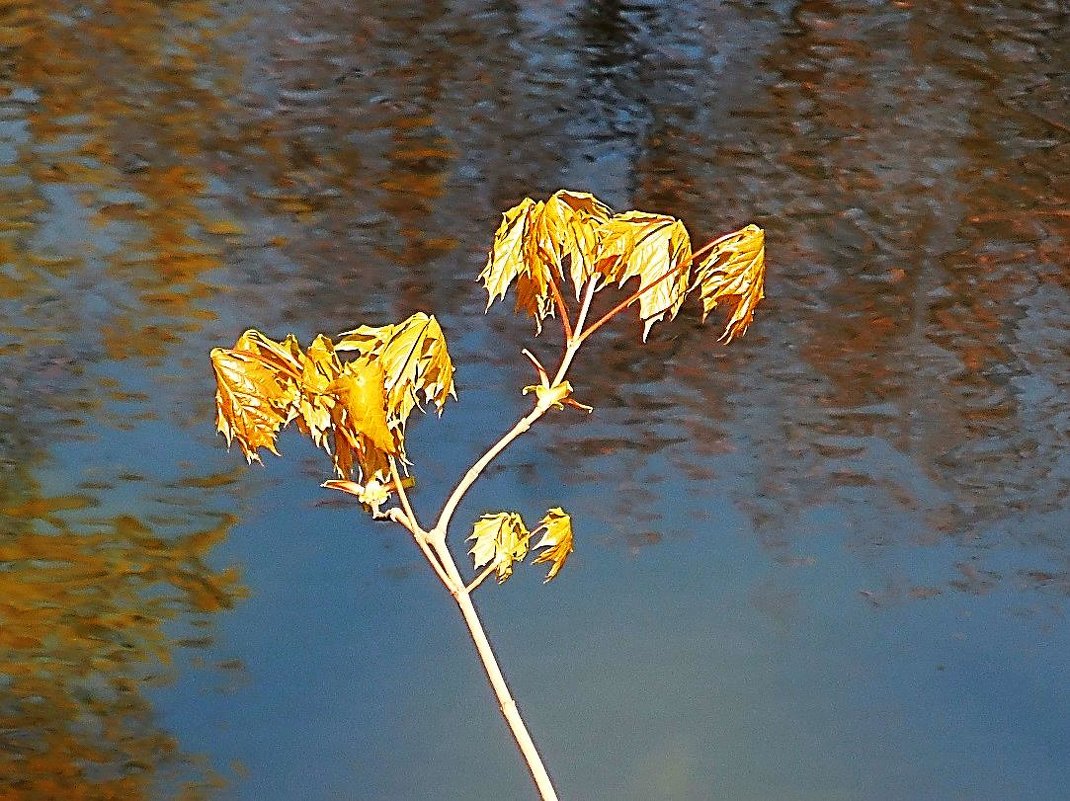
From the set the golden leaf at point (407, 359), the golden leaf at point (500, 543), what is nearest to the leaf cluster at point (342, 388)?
the golden leaf at point (407, 359)

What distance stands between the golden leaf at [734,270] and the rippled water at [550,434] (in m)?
1.22

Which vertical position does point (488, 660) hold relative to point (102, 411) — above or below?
above

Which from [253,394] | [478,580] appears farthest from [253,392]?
[478,580]

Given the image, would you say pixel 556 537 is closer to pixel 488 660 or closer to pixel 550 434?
pixel 488 660

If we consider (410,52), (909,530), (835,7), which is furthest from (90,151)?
(835,7)

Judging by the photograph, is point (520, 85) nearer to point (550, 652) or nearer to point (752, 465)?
point (752, 465)

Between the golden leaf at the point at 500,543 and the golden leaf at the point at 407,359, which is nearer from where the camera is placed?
the golden leaf at the point at 407,359

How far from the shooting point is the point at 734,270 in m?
0.91

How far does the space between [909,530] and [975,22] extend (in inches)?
119

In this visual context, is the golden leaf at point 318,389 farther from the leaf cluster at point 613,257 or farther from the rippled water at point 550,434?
the rippled water at point 550,434

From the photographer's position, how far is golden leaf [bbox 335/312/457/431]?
817mm

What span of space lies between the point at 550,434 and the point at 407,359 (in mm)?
1898

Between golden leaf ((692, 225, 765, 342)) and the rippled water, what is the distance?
1.22m

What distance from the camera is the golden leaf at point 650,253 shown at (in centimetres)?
88
